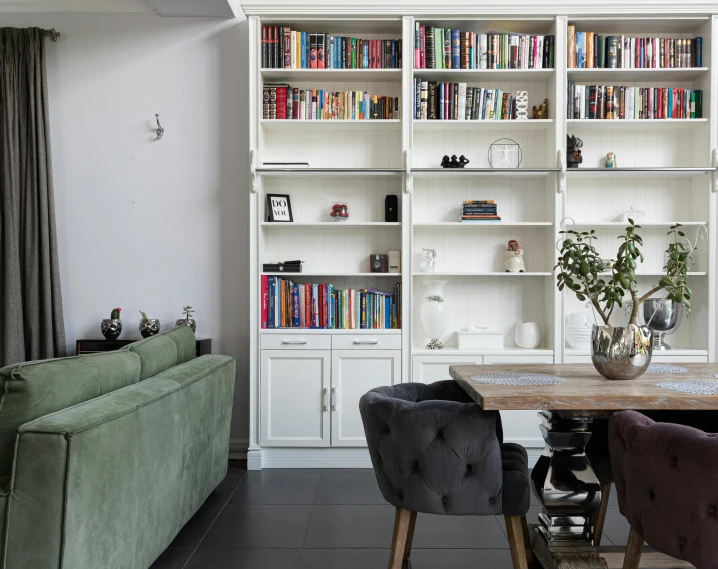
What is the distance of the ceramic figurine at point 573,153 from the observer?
4.09m

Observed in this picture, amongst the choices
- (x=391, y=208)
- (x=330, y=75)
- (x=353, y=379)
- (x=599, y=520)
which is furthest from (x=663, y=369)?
(x=330, y=75)

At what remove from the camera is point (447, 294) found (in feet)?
14.1

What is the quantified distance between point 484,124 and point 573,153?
0.61m

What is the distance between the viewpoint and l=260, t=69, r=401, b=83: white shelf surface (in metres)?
4.00

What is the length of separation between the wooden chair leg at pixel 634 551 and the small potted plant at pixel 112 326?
10.7 feet

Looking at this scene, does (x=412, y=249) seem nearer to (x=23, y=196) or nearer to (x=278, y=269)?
(x=278, y=269)

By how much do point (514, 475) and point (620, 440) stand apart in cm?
38

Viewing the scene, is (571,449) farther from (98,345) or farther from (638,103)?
(98,345)

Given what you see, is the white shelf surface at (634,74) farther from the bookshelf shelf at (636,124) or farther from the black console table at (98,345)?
the black console table at (98,345)

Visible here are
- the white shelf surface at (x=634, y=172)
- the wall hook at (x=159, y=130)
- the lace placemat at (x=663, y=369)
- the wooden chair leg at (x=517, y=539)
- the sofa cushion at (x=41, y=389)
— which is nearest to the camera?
the sofa cushion at (x=41, y=389)

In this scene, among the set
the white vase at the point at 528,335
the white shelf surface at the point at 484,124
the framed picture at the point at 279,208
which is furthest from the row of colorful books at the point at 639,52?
the framed picture at the point at 279,208

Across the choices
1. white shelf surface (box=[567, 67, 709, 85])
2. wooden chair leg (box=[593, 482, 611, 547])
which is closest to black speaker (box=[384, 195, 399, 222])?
white shelf surface (box=[567, 67, 709, 85])

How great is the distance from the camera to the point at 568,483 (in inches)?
87.1

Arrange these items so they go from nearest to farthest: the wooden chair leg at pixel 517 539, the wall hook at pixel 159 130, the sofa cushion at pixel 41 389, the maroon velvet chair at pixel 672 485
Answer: the maroon velvet chair at pixel 672 485
the sofa cushion at pixel 41 389
the wooden chair leg at pixel 517 539
the wall hook at pixel 159 130
